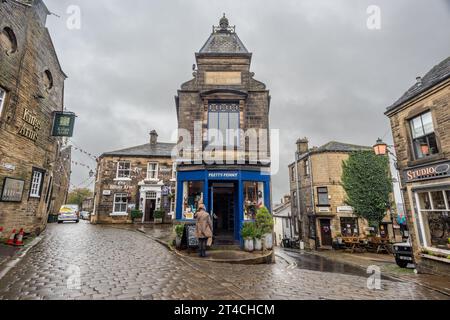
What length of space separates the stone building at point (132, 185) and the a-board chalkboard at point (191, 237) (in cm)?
1276

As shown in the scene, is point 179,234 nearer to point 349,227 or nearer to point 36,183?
point 36,183

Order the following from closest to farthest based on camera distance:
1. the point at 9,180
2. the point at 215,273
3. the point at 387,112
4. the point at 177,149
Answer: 1. the point at 215,273
2. the point at 9,180
3. the point at 387,112
4. the point at 177,149

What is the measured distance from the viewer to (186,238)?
9086 mm

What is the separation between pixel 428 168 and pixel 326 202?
1341cm

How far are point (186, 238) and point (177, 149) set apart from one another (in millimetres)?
4353

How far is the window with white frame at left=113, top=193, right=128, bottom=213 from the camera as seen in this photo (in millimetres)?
21766

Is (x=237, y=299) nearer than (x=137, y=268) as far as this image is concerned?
Yes

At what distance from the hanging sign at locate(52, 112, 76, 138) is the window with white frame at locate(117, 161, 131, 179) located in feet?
33.7

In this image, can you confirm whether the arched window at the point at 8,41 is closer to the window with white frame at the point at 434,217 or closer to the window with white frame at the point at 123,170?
the window with white frame at the point at 123,170

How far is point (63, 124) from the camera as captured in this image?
496 inches

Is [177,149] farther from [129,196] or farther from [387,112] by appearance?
[129,196]
